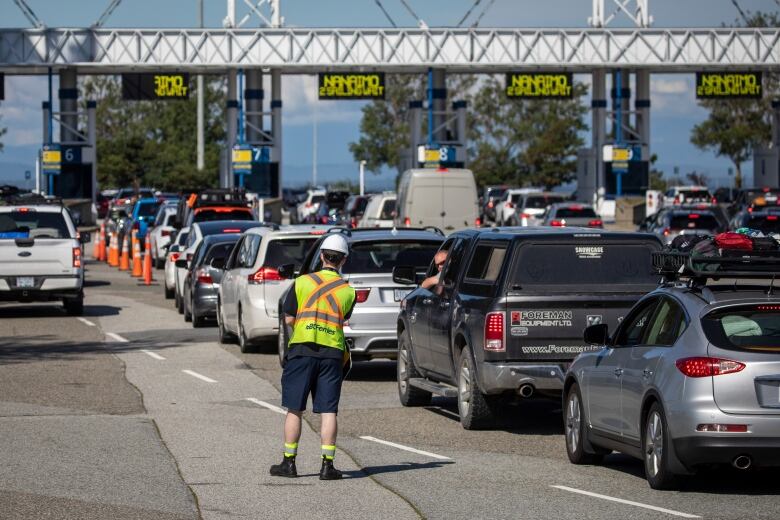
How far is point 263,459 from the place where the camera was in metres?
12.5

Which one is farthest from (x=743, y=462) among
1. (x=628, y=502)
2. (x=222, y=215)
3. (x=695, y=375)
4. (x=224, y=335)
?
(x=222, y=215)

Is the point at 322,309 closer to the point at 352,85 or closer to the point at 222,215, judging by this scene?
the point at 222,215

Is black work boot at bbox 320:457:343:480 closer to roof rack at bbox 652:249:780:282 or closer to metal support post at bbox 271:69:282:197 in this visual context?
roof rack at bbox 652:249:780:282

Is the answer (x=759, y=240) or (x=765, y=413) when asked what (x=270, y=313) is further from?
(x=765, y=413)

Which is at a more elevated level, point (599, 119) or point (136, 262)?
point (599, 119)

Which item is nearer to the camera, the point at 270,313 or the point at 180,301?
the point at 270,313

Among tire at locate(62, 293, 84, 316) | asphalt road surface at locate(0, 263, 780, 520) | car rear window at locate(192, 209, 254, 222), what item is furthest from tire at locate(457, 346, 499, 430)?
car rear window at locate(192, 209, 254, 222)

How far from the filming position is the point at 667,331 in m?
11.0

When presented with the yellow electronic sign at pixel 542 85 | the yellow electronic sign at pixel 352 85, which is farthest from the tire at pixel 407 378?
the yellow electronic sign at pixel 542 85

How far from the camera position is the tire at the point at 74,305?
1121 inches

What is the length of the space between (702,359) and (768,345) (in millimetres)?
464

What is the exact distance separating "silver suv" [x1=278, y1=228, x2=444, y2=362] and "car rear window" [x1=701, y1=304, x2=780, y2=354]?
7429mm

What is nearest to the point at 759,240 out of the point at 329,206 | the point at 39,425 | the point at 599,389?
the point at 599,389

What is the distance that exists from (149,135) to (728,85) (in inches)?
2475
